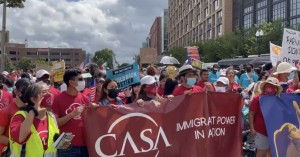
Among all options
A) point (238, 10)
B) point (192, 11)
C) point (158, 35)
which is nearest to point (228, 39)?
point (238, 10)

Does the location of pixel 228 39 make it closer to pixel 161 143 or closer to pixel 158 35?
pixel 161 143

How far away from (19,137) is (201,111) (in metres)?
2.86

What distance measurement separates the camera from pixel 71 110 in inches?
213

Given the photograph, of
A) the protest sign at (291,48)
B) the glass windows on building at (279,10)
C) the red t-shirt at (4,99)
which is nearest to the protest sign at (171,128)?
the red t-shirt at (4,99)

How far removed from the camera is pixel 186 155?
6.09 metres

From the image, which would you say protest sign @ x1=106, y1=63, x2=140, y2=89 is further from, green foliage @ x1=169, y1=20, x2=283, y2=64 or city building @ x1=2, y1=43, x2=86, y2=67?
city building @ x1=2, y1=43, x2=86, y2=67

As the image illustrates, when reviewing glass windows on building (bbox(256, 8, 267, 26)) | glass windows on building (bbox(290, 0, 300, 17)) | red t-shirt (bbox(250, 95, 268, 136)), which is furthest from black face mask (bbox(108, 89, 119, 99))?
glass windows on building (bbox(256, 8, 267, 26))

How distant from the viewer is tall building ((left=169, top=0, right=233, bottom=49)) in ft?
237

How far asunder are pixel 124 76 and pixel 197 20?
9009 centimetres

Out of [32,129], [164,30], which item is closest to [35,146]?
[32,129]

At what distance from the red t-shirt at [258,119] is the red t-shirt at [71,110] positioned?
255 cm

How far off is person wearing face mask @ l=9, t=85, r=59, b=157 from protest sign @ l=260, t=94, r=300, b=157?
10.7ft

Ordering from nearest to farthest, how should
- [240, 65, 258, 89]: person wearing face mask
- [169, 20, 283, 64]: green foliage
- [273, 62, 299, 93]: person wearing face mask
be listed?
[273, 62, 299, 93]: person wearing face mask < [240, 65, 258, 89]: person wearing face mask < [169, 20, 283, 64]: green foliage

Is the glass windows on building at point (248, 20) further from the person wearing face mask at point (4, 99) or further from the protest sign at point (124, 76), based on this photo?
the person wearing face mask at point (4, 99)
